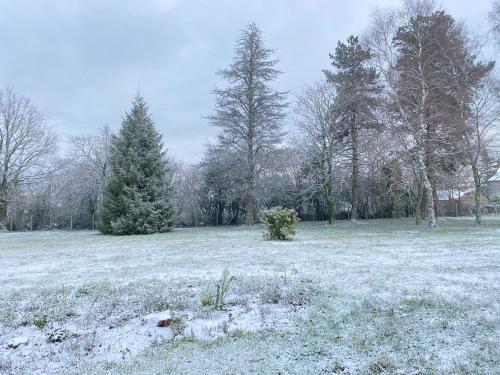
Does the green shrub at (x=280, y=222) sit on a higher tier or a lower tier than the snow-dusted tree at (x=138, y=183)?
lower

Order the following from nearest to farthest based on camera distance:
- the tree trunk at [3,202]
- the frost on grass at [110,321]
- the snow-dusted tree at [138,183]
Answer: the frost on grass at [110,321] → the snow-dusted tree at [138,183] → the tree trunk at [3,202]

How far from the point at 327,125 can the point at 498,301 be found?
18.0 meters

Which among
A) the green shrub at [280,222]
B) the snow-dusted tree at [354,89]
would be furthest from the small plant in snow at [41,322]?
the snow-dusted tree at [354,89]

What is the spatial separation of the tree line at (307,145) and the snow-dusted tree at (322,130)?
0.08 meters

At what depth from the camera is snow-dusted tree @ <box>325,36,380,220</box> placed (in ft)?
68.3

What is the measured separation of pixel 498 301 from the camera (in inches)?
155

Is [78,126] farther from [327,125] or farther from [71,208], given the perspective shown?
[327,125]

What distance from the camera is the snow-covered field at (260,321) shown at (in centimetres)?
279

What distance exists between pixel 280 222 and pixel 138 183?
383 inches

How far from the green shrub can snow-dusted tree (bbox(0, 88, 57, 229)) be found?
22.0 m

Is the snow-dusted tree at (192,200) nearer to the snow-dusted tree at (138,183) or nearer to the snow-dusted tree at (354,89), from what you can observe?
the snow-dusted tree at (138,183)

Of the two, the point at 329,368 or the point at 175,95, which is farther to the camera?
the point at 175,95

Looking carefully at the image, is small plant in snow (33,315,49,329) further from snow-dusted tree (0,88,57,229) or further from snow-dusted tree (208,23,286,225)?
snow-dusted tree (0,88,57,229)

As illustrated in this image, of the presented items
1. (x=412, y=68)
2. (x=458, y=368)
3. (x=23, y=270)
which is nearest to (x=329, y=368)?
(x=458, y=368)
